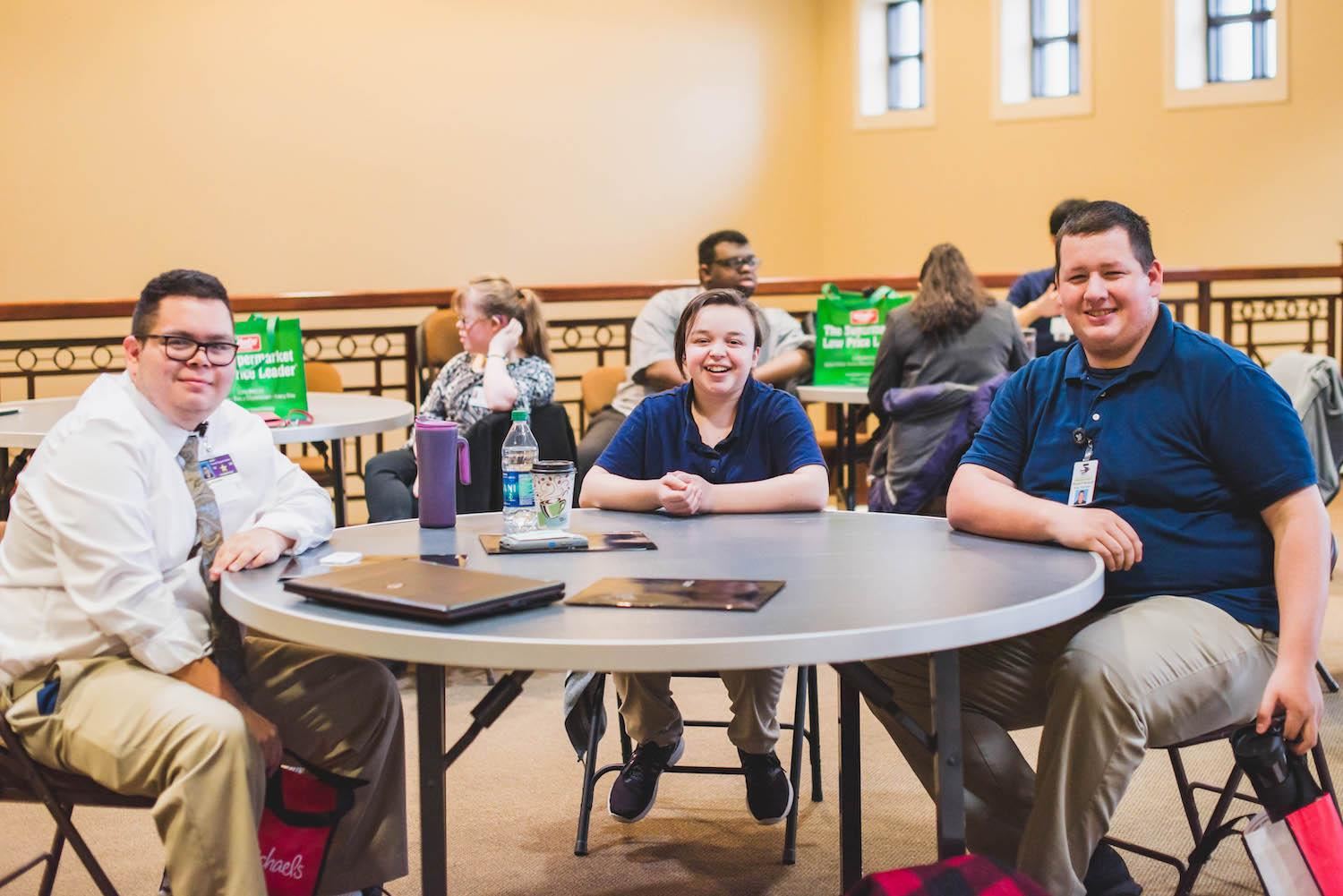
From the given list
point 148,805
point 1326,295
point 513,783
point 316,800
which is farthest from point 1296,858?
point 1326,295

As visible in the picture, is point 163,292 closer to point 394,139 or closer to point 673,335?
point 673,335

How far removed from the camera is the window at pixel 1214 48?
33.8 ft

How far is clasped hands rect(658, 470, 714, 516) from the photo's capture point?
8.42 feet

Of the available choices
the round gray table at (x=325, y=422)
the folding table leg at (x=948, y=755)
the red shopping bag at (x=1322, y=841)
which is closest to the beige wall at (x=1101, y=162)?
the round gray table at (x=325, y=422)

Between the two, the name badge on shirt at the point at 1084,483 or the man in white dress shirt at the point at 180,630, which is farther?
the name badge on shirt at the point at 1084,483

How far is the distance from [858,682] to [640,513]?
78 cm

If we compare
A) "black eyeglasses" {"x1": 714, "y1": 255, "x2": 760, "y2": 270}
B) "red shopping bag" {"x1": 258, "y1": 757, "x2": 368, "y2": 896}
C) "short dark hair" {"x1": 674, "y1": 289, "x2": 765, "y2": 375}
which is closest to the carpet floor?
"red shopping bag" {"x1": 258, "y1": 757, "x2": 368, "y2": 896}

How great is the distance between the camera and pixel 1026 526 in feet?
7.38

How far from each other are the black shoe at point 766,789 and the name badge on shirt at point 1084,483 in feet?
3.11

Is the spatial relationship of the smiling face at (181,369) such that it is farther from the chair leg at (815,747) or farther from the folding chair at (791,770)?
the chair leg at (815,747)

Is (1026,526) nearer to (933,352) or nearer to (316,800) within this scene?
(316,800)

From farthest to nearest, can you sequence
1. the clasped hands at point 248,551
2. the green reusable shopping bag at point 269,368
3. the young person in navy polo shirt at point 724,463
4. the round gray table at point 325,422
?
the green reusable shopping bag at point 269,368, the round gray table at point 325,422, the young person in navy polo shirt at point 724,463, the clasped hands at point 248,551

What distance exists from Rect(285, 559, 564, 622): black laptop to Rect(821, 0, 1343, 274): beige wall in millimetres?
9345

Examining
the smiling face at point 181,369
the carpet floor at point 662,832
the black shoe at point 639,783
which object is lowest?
the carpet floor at point 662,832
